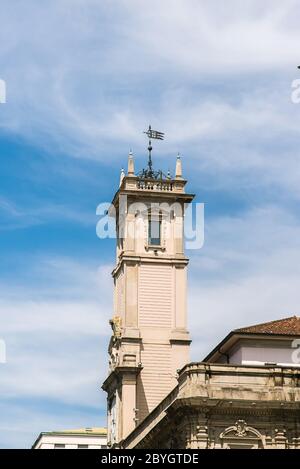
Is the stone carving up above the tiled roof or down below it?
above

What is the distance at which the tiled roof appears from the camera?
71.8 meters

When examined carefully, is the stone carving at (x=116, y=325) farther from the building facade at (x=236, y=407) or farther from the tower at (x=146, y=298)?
the building facade at (x=236, y=407)

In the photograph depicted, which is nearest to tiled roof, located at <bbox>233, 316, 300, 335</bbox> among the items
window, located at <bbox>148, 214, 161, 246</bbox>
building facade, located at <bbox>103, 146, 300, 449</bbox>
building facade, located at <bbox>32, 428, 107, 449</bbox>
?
building facade, located at <bbox>103, 146, 300, 449</bbox>

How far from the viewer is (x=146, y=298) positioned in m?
95.3

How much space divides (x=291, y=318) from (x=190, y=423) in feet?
56.2

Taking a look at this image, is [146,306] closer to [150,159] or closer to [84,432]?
[150,159]

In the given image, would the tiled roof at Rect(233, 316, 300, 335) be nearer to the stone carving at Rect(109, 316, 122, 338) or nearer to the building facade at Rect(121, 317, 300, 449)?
the building facade at Rect(121, 317, 300, 449)

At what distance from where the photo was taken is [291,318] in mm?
77062

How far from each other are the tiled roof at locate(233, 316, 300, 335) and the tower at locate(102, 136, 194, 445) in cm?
1901

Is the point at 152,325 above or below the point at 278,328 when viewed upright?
above

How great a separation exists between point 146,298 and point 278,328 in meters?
23.5

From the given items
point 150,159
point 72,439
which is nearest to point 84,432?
point 72,439
